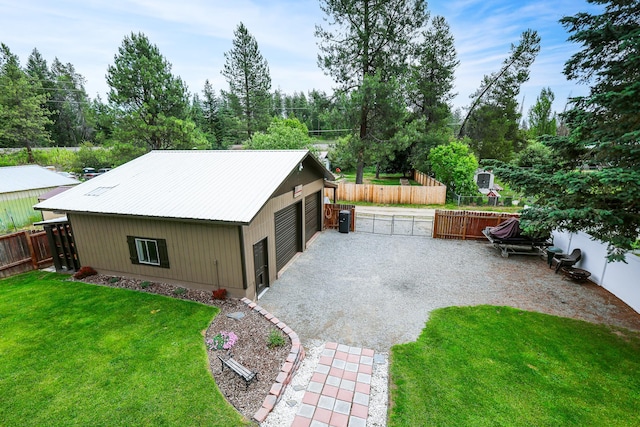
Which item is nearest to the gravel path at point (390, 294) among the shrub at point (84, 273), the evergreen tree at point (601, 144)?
the evergreen tree at point (601, 144)

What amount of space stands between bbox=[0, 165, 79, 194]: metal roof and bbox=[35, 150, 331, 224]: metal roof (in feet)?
31.5

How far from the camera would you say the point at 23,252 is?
10.8 m

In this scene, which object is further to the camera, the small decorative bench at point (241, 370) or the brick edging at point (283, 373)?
the small decorative bench at point (241, 370)

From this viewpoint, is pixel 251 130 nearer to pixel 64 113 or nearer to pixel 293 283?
pixel 293 283

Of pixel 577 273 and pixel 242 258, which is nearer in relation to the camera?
pixel 242 258

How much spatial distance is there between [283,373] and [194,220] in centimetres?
472

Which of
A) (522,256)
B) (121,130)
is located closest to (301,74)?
(121,130)

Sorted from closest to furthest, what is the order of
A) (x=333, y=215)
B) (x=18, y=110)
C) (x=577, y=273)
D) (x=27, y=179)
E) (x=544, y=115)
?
→ 1. (x=577, y=273)
2. (x=333, y=215)
3. (x=27, y=179)
4. (x=18, y=110)
5. (x=544, y=115)

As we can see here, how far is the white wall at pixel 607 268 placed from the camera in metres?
8.55

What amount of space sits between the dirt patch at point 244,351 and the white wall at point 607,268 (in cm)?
993

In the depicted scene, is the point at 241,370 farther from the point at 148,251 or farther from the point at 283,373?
the point at 148,251

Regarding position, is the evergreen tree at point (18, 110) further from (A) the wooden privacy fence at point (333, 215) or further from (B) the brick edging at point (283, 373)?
(B) the brick edging at point (283, 373)

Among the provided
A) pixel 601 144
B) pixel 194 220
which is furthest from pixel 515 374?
pixel 194 220

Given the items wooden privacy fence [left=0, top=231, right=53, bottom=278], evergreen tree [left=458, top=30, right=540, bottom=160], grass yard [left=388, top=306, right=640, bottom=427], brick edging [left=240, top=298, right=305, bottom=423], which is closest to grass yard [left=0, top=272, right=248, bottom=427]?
brick edging [left=240, top=298, right=305, bottom=423]
